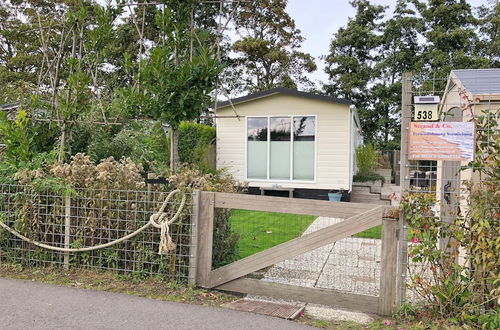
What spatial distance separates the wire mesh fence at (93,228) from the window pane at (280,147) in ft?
24.6

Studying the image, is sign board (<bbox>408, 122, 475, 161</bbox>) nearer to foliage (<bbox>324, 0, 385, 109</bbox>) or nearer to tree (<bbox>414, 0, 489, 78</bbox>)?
tree (<bbox>414, 0, 489, 78</bbox>)

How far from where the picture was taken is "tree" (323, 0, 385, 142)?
23.7m

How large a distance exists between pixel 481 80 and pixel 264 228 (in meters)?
4.15

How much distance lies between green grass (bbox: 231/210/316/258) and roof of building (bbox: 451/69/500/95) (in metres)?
3.11

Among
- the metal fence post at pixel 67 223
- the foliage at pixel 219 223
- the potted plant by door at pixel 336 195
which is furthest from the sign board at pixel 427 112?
the potted plant by door at pixel 336 195

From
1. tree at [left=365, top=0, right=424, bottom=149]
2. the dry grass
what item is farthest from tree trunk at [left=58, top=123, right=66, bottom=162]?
tree at [left=365, top=0, right=424, bottom=149]

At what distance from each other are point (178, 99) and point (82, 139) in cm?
261

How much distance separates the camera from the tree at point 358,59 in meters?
23.7

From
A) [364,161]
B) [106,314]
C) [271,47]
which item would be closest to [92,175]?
[106,314]

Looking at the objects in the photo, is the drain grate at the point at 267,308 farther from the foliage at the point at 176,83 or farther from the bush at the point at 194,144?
the bush at the point at 194,144

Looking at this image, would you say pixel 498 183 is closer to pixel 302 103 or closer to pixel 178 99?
pixel 178 99

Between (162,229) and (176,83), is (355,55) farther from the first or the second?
(162,229)

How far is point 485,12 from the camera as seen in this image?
23.2 metres

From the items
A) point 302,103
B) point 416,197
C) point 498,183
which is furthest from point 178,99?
point 302,103
